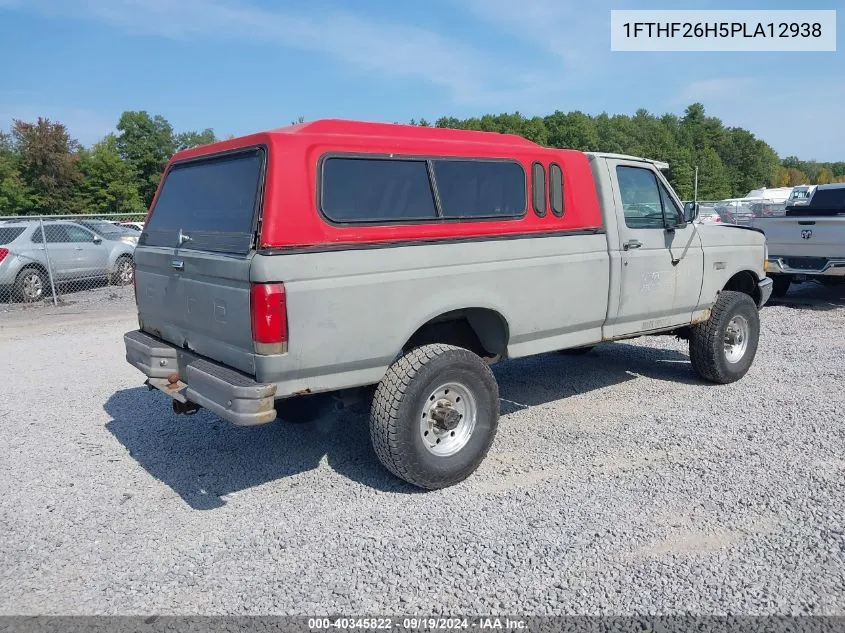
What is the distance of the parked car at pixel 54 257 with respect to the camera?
1227 centimetres

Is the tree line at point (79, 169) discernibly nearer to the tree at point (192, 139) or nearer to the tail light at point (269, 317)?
the tree at point (192, 139)

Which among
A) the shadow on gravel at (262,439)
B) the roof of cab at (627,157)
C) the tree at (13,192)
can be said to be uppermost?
the tree at (13,192)

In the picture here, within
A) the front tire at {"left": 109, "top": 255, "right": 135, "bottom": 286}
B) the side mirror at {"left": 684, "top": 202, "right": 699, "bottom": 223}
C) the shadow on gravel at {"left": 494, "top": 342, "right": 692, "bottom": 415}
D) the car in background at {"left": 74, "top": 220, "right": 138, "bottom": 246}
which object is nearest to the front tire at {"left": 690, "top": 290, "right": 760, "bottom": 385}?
the shadow on gravel at {"left": 494, "top": 342, "right": 692, "bottom": 415}

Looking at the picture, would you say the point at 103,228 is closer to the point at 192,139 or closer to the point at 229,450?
the point at 229,450

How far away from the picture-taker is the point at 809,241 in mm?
10344

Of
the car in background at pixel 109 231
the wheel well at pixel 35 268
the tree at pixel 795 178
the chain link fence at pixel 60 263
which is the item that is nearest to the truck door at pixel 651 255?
the chain link fence at pixel 60 263

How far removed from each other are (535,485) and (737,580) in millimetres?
1334

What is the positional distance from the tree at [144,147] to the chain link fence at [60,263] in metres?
48.3

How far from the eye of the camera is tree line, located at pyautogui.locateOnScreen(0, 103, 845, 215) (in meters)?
47.2

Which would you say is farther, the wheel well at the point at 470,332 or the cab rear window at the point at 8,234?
the cab rear window at the point at 8,234

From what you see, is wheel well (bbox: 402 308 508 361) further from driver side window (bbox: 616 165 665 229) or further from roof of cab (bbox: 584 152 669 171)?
roof of cab (bbox: 584 152 669 171)

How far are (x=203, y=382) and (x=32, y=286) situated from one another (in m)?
10.8

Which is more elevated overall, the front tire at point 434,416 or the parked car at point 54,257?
the parked car at point 54,257

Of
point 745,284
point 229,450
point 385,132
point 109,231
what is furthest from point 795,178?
point 229,450
